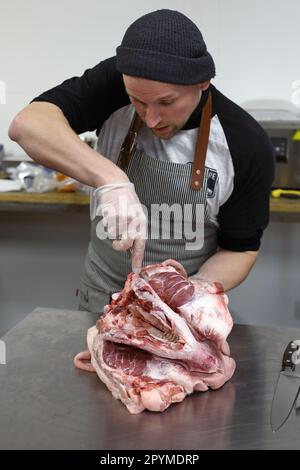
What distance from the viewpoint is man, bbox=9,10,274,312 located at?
1.64m

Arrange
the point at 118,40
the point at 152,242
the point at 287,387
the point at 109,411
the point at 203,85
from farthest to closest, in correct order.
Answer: the point at 118,40 → the point at 152,242 → the point at 203,85 → the point at 287,387 → the point at 109,411

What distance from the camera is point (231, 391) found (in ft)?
4.93

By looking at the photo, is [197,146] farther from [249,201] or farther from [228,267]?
[228,267]

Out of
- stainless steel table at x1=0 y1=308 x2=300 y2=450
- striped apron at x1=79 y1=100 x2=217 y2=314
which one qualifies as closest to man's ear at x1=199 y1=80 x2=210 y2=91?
striped apron at x1=79 y1=100 x2=217 y2=314

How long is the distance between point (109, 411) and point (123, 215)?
19.2 inches

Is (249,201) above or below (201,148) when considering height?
below

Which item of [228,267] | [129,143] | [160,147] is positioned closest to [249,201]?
[228,267]

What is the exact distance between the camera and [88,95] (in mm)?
1967

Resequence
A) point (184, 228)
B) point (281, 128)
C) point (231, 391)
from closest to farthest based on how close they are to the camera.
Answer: point (231, 391) → point (184, 228) → point (281, 128)

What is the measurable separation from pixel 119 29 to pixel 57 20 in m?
0.38

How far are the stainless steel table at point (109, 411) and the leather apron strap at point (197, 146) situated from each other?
0.58 m
